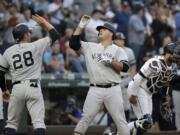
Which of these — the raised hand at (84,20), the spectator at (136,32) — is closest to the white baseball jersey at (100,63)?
the raised hand at (84,20)

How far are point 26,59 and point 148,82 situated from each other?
7.54ft

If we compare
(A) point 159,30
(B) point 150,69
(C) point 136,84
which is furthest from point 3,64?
(A) point 159,30

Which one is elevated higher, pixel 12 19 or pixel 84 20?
pixel 84 20

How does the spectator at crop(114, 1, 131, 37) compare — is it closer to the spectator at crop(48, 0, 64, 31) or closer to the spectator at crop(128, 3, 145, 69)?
the spectator at crop(128, 3, 145, 69)

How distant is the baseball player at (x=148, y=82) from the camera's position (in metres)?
12.3

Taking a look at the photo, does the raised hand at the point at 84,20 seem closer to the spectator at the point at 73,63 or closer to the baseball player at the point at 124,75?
the baseball player at the point at 124,75

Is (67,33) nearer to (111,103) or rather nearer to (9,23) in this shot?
(9,23)

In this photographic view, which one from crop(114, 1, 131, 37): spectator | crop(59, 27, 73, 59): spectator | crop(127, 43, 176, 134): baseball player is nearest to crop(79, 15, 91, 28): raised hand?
crop(127, 43, 176, 134): baseball player

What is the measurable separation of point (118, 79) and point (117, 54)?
16.2 inches

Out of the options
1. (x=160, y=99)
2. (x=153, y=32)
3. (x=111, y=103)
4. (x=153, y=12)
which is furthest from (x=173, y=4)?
(x=111, y=103)

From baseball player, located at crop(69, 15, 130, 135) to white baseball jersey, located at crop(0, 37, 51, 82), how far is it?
624mm

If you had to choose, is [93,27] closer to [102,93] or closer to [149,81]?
[149,81]

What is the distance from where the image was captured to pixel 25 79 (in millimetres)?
11383

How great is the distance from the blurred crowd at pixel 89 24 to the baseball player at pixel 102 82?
13.7ft
